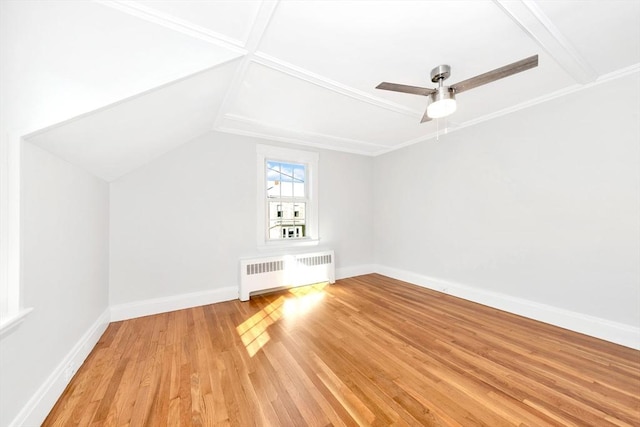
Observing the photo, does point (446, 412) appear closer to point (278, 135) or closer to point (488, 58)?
point (488, 58)

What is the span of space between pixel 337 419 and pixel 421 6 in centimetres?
263

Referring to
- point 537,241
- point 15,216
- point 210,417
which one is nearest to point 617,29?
point 537,241

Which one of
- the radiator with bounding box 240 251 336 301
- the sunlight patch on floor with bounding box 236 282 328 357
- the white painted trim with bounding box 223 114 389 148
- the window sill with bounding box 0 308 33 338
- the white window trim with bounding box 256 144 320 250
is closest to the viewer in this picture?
the window sill with bounding box 0 308 33 338

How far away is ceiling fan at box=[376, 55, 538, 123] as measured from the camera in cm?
159

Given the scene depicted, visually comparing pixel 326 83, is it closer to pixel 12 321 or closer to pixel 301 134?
pixel 301 134

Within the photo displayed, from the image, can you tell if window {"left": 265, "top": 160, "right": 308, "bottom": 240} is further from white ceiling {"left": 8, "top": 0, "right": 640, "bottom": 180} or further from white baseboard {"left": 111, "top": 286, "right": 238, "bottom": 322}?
white ceiling {"left": 8, "top": 0, "right": 640, "bottom": 180}

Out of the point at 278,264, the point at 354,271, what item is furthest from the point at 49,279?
the point at 354,271

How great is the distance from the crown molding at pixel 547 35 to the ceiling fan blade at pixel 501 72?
316 millimetres

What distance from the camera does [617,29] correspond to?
170cm

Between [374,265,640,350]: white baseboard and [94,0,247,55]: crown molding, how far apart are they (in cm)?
399

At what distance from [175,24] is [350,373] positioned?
9.21 ft

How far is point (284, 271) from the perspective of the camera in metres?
3.72

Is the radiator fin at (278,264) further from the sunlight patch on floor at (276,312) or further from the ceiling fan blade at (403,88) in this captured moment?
the ceiling fan blade at (403,88)

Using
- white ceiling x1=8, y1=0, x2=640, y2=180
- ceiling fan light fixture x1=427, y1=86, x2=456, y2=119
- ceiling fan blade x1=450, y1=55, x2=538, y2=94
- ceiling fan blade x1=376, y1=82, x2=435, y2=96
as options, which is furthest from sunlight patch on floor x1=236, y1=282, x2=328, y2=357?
ceiling fan blade x1=450, y1=55, x2=538, y2=94
